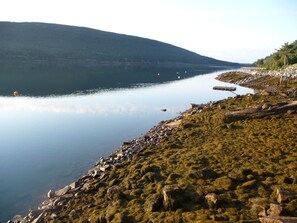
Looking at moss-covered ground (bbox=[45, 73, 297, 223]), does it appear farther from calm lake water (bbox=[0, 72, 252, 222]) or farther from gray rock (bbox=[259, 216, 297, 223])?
calm lake water (bbox=[0, 72, 252, 222])

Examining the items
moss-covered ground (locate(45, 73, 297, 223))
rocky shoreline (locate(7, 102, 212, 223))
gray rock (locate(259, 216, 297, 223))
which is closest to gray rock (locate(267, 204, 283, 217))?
gray rock (locate(259, 216, 297, 223))

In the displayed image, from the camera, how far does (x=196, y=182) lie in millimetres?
23047

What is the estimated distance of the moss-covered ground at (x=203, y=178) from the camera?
19.1m

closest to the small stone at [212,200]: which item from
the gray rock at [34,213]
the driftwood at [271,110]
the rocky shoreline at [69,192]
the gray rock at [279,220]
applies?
the gray rock at [279,220]

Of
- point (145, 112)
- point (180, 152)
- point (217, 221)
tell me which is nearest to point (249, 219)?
point (217, 221)

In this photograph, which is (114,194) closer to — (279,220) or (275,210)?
(275,210)

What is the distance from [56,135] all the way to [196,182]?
101 feet

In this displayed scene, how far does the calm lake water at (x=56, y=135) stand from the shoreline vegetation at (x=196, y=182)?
3.08 m

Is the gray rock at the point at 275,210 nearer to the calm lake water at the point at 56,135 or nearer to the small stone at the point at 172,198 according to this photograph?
the small stone at the point at 172,198

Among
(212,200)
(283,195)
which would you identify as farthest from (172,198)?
(283,195)

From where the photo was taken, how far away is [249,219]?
56.6ft

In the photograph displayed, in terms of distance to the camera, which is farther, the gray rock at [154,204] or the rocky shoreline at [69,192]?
the rocky shoreline at [69,192]

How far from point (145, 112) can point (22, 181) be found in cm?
4076

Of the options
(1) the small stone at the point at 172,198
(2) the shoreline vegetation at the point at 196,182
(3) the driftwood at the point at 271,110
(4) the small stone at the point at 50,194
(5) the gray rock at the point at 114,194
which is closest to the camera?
(2) the shoreline vegetation at the point at 196,182
